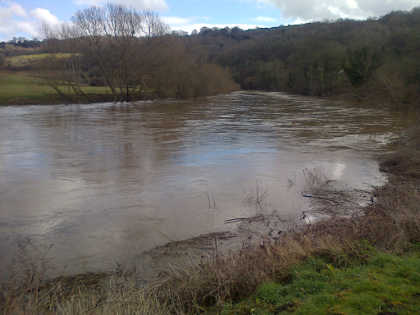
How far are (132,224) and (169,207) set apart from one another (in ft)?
4.45

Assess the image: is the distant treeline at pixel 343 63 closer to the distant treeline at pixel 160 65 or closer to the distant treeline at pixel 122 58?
the distant treeline at pixel 160 65

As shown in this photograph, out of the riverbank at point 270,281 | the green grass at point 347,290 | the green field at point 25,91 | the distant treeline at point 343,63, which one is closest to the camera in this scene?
the green grass at point 347,290

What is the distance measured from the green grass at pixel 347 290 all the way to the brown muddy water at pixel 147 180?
3214mm

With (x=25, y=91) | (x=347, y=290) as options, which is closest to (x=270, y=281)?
(x=347, y=290)

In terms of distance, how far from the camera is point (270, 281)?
4.86 m

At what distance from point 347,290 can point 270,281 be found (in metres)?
1.08

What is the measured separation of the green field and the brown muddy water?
86.0ft

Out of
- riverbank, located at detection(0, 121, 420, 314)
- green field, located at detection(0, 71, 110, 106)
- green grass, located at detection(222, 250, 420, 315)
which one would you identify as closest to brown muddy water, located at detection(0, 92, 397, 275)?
riverbank, located at detection(0, 121, 420, 314)

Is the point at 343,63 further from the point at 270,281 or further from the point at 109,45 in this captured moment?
the point at 270,281

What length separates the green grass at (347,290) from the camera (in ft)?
12.2

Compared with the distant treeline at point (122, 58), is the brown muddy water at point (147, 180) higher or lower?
lower

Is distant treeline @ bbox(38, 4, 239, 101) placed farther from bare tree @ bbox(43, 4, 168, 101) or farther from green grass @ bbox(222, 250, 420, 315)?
green grass @ bbox(222, 250, 420, 315)

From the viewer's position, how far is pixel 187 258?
6.58m

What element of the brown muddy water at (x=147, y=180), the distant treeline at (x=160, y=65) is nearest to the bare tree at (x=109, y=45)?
the distant treeline at (x=160, y=65)
